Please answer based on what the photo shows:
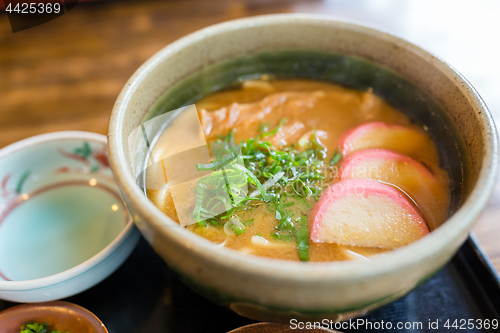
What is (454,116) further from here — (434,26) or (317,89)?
(434,26)

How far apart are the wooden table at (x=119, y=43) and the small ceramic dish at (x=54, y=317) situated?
962mm

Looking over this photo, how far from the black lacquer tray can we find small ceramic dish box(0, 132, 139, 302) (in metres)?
0.08

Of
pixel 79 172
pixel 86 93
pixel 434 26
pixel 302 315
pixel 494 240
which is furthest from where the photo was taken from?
pixel 434 26

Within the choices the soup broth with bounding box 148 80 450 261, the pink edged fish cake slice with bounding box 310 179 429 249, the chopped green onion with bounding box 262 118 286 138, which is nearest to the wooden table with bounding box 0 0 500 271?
the soup broth with bounding box 148 80 450 261

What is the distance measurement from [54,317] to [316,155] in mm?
995

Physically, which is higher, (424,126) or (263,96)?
(424,126)

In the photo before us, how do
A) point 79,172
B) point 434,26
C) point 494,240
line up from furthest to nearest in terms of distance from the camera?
point 434,26 < point 79,172 < point 494,240

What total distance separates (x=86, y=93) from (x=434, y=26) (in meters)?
2.28

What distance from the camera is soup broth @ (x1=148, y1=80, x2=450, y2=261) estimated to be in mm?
1100

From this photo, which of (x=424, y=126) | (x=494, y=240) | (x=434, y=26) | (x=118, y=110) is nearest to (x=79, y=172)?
(x=118, y=110)

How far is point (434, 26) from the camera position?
2484mm

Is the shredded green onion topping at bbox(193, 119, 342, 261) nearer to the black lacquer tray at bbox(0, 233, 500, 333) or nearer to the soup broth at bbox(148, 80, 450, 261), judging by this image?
the soup broth at bbox(148, 80, 450, 261)
